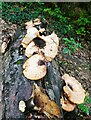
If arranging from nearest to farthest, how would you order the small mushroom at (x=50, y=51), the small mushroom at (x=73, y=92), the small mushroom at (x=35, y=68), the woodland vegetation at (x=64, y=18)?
the small mushroom at (x=35, y=68), the small mushroom at (x=73, y=92), the small mushroom at (x=50, y=51), the woodland vegetation at (x=64, y=18)

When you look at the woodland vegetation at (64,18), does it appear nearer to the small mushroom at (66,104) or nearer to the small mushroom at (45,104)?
the small mushroom at (66,104)

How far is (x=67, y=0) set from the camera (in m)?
6.50

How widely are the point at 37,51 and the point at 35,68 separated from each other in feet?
1.13

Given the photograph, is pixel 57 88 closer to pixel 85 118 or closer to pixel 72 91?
pixel 72 91

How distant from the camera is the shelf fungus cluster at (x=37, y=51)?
3.00 metres

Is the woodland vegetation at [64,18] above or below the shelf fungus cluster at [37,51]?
below

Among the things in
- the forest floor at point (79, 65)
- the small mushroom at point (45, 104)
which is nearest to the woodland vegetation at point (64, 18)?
the forest floor at point (79, 65)

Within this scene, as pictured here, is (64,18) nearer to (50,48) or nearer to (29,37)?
(29,37)

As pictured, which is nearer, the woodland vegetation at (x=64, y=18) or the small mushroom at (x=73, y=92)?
the small mushroom at (x=73, y=92)

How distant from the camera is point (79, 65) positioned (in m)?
5.27

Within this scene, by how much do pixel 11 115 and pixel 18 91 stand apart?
29cm

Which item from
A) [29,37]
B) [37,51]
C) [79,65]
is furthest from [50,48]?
[79,65]

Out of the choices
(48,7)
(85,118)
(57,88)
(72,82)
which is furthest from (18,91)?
(48,7)

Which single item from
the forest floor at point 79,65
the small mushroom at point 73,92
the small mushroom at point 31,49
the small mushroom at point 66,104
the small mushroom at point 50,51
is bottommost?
the forest floor at point 79,65
